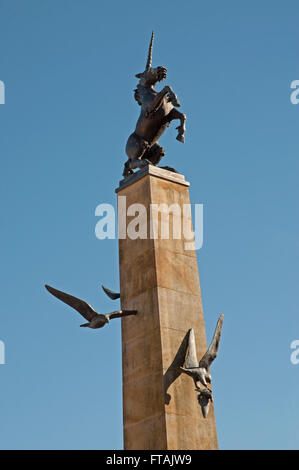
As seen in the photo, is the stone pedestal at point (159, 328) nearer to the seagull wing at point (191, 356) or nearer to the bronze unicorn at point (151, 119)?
the seagull wing at point (191, 356)

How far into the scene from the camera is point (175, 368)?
15.5 metres

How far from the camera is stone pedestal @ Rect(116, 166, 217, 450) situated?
15.2 metres

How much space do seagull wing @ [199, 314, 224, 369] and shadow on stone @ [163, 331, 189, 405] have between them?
0.40m

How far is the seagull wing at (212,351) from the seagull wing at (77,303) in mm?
2324

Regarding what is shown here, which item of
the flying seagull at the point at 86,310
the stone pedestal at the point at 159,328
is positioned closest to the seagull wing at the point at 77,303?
the flying seagull at the point at 86,310

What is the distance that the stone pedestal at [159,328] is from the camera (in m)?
15.2

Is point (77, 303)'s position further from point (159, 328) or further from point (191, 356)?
point (191, 356)

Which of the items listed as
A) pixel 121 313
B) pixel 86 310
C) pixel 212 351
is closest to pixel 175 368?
pixel 212 351

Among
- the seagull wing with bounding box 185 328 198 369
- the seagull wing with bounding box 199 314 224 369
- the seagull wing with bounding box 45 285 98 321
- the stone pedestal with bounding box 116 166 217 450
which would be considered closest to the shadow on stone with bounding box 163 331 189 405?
the stone pedestal with bounding box 116 166 217 450

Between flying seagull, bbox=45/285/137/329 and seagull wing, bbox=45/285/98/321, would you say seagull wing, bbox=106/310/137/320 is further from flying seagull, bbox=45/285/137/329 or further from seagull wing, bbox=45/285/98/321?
seagull wing, bbox=45/285/98/321

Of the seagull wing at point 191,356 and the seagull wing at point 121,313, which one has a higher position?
the seagull wing at point 121,313
